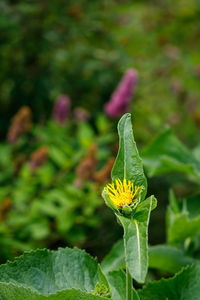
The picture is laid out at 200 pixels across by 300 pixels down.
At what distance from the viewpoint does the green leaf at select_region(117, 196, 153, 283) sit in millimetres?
503

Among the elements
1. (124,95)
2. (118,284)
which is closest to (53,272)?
(118,284)

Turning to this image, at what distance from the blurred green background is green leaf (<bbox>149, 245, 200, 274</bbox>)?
207 mm

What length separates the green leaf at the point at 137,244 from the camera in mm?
503

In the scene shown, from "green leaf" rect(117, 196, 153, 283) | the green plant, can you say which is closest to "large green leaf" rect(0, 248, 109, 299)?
the green plant

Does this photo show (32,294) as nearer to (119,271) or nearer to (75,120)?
(119,271)

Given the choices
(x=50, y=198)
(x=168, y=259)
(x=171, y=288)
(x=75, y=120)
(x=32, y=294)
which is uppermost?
(x=32, y=294)

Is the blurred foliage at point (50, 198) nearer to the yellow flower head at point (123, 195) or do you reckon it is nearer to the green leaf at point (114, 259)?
the green leaf at point (114, 259)

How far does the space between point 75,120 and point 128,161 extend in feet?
4.99

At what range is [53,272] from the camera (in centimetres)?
68

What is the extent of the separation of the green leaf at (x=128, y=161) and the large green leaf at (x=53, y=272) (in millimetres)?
143

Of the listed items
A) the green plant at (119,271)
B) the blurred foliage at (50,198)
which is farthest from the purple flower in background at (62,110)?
the green plant at (119,271)

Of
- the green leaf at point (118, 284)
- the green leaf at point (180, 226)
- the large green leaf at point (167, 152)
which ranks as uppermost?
the green leaf at point (118, 284)

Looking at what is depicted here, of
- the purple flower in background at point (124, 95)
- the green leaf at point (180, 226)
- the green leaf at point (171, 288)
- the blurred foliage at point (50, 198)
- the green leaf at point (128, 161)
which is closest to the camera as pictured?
the green leaf at point (128, 161)

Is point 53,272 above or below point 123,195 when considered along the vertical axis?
below
